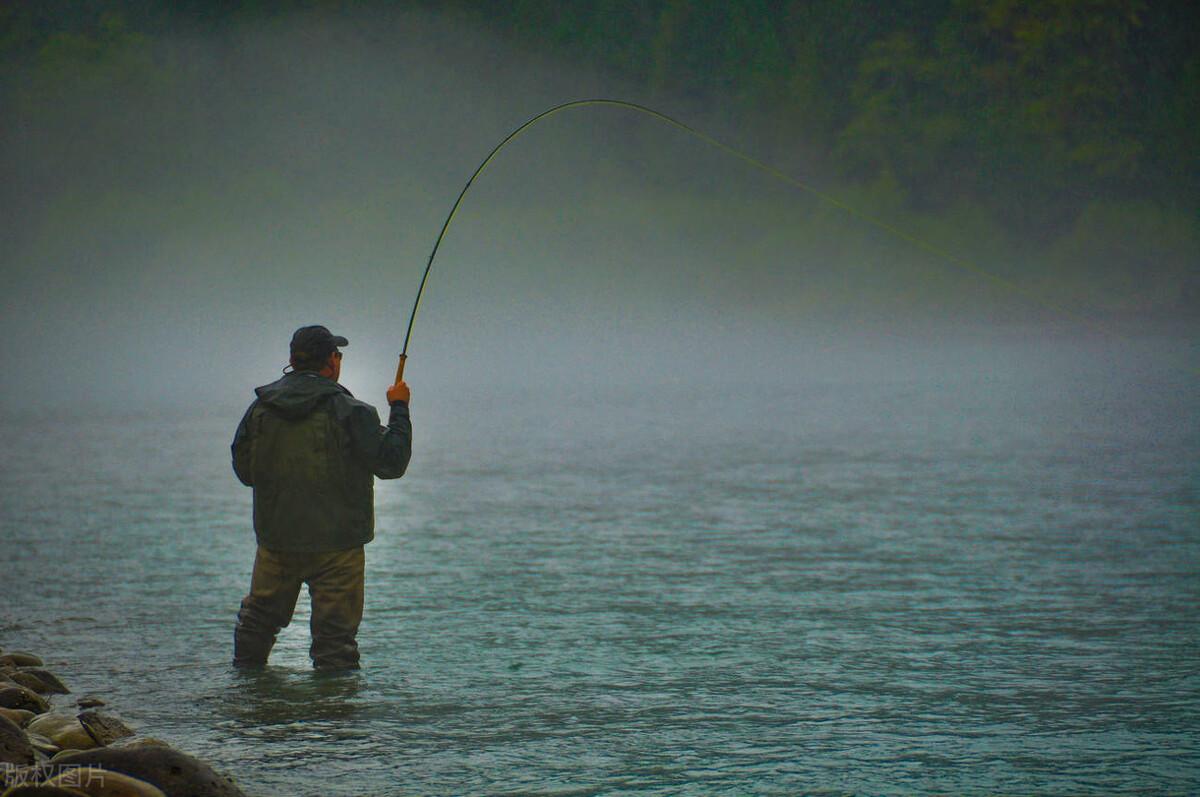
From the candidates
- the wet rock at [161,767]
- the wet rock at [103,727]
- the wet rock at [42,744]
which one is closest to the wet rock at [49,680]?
the wet rock at [103,727]

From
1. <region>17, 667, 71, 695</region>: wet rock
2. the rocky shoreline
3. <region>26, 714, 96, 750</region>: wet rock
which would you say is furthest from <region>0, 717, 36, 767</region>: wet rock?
<region>17, 667, 71, 695</region>: wet rock

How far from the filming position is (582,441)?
34.9 meters

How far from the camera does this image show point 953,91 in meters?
85.6

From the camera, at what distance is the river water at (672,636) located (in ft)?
16.0

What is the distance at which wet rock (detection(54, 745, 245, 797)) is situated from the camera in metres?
4.09

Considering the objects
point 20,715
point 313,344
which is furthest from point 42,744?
point 313,344

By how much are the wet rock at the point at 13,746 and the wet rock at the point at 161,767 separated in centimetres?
10

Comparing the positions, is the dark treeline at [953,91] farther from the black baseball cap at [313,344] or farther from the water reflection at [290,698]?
the water reflection at [290,698]

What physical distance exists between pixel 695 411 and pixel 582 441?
24.6 m

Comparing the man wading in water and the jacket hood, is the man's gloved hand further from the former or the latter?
the jacket hood

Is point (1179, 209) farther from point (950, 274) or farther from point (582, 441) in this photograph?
point (582, 441)

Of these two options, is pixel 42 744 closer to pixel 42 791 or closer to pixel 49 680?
pixel 42 791

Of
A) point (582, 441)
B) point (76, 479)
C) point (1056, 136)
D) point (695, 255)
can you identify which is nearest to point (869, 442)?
Answer: point (582, 441)

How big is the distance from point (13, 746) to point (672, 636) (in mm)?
3751
